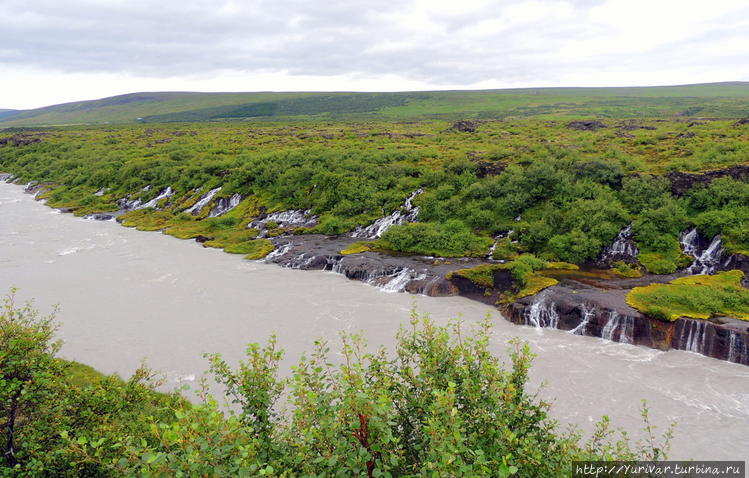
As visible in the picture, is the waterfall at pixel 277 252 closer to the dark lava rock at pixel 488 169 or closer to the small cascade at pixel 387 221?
the small cascade at pixel 387 221

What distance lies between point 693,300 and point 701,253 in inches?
435

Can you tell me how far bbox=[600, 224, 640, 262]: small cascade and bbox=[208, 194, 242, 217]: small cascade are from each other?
47.6 m

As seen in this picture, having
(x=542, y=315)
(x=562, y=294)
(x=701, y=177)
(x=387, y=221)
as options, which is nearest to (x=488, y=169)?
(x=387, y=221)

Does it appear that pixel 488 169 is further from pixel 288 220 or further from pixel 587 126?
pixel 587 126

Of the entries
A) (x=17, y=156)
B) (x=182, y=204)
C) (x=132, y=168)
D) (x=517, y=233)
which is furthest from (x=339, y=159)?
(x=17, y=156)

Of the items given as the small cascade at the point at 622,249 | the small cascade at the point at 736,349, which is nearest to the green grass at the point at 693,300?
the small cascade at the point at 736,349

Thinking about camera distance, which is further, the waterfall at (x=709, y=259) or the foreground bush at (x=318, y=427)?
the waterfall at (x=709, y=259)

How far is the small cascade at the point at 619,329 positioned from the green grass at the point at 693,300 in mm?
1360

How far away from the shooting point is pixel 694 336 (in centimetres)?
2542

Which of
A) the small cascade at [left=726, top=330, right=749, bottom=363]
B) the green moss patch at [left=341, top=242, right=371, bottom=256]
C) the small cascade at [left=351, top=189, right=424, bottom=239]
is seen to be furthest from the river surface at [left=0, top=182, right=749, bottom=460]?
the small cascade at [left=351, top=189, right=424, bottom=239]

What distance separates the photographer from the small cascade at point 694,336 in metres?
25.2

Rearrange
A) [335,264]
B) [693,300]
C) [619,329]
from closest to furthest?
[619,329] < [693,300] < [335,264]

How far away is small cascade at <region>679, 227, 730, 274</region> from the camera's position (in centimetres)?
3409

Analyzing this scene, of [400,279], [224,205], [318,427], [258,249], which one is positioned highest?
[318,427]
